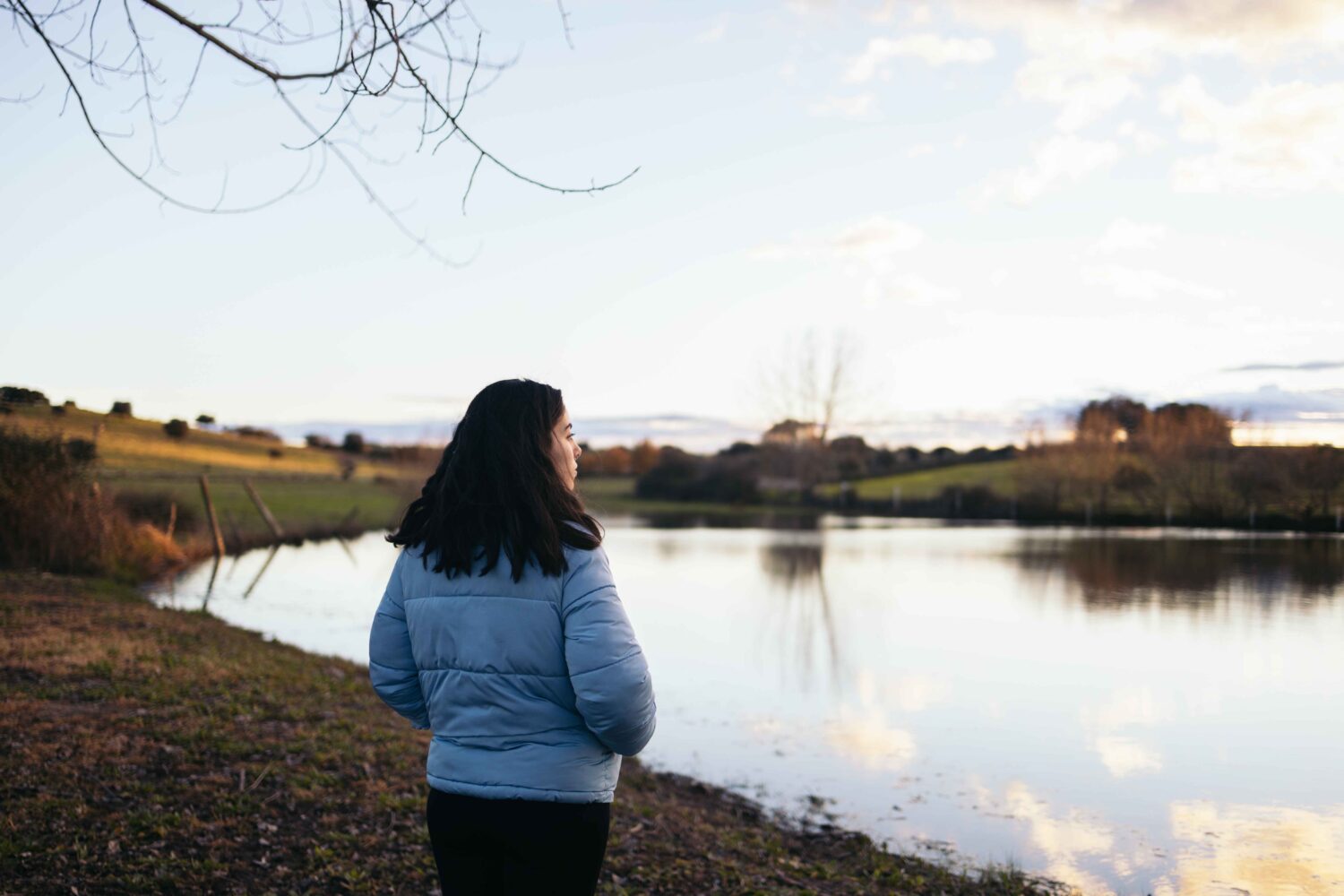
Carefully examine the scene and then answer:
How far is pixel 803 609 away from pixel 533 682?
1461cm

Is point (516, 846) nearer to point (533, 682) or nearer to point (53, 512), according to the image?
point (533, 682)

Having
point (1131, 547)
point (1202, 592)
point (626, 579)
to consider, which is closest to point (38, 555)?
point (626, 579)

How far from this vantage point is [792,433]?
5853 centimetres

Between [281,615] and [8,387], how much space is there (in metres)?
6.23

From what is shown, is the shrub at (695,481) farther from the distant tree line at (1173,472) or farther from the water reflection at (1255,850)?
the water reflection at (1255,850)

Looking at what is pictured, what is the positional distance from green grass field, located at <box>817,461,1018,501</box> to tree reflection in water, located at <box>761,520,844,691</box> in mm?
22325

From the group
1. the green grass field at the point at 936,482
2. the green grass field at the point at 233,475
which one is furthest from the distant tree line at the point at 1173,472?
Result: the green grass field at the point at 233,475

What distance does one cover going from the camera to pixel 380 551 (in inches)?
1075

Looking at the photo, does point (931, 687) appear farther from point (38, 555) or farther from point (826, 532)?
point (826, 532)

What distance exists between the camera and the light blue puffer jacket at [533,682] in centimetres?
214

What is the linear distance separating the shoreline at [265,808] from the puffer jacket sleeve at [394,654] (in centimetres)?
243

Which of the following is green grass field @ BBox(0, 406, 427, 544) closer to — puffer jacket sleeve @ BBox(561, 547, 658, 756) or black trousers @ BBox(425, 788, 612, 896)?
black trousers @ BBox(425, 788, 612, 896)

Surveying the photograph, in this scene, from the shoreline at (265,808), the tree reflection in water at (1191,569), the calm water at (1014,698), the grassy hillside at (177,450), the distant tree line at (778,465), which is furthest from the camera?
the distant tree line at (778,465)

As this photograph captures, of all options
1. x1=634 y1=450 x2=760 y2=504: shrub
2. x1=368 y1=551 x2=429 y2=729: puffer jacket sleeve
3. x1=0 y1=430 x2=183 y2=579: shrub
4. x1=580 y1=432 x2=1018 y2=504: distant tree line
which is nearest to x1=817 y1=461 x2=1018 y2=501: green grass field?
x1=580 y1=432 x2=1018 y2=504: distant tree line
